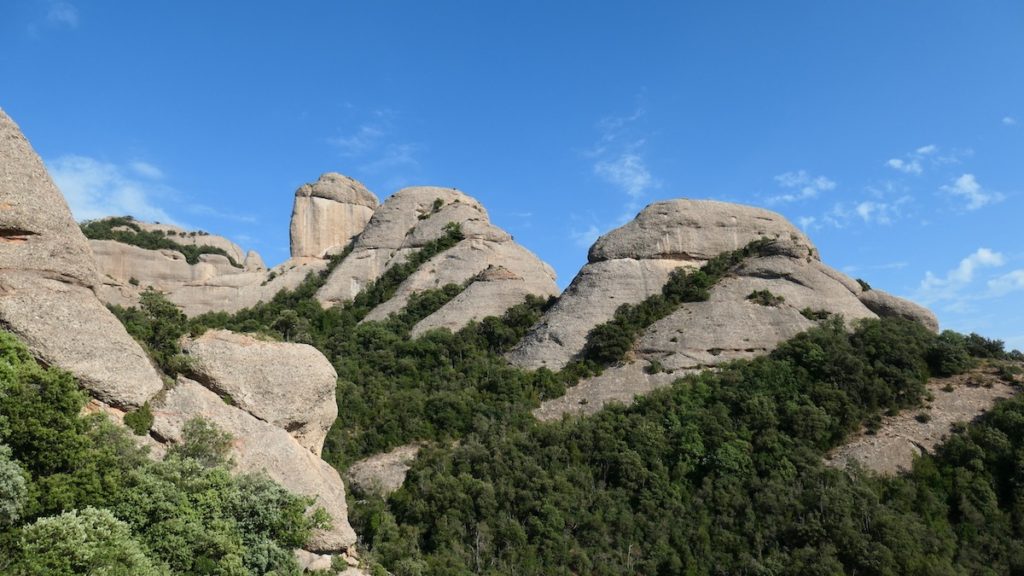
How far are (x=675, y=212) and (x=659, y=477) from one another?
25181 millimetres

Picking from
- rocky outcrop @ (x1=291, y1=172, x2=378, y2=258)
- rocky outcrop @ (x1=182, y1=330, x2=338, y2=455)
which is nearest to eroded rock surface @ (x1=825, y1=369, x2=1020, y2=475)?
rocky outcrop @ (x1=182, y1=330, x2=338, y2=455)

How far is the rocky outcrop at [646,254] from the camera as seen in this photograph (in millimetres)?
46750

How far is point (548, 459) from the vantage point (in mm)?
35031

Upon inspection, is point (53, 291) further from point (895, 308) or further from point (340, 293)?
point (895, 308)

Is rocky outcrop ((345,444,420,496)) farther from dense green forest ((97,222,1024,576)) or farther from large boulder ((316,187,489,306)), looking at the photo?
large boulder ((316,187,489,306))

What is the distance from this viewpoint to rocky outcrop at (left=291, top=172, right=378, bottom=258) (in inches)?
2751

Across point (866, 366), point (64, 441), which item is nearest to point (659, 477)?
point (866, 366)

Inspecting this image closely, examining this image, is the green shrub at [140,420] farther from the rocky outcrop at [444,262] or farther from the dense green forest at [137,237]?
the dense green forest at [137,237]

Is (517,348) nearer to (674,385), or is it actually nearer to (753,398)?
(674,385)

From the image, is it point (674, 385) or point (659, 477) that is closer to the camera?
point (659, 477)

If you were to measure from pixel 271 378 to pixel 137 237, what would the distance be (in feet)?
195

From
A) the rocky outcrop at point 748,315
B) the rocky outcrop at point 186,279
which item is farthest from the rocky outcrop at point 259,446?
the rocky outcrop at point 186,279

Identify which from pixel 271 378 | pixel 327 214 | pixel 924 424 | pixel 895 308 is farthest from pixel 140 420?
pixel 327 214

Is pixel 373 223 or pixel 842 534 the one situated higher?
pixel 373 223
